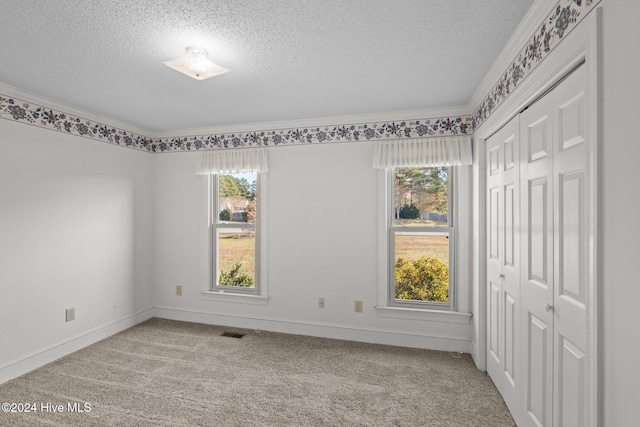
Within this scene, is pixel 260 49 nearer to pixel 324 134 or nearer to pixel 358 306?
pixel 324 134

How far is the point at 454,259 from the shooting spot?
3438mm

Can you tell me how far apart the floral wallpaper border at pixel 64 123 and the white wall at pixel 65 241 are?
0.21ft

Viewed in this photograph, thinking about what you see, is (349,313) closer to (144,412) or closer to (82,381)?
(144,412)

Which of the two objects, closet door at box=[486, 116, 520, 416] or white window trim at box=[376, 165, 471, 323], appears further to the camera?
white window trim at box=[376, 165, 471, 323]

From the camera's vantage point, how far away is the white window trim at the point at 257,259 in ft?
12.9

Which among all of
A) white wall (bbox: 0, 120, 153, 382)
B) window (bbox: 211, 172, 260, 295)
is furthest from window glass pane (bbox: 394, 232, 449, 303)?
white wall (bbox: 0, 120, 153, 382)

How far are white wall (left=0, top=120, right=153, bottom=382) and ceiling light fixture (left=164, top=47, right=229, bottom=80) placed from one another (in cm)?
183

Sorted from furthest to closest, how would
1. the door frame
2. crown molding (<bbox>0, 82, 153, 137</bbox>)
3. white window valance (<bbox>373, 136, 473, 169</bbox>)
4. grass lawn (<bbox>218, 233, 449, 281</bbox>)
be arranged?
grass lawn (<bbox>218, 233, 449, 281</bbox>)
white window valance (<bbox>373, 136, 473, 169</bbox>)
crown molding (<bbox>0, 82, 153, 137</bbox>)
the door frame

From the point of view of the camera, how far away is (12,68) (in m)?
2.37

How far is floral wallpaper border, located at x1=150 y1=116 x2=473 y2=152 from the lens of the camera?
338 cm

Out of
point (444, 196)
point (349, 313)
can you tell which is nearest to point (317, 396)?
point (349, 313)

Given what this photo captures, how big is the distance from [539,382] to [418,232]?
6.09ft

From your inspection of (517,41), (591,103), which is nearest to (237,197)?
(517,41)

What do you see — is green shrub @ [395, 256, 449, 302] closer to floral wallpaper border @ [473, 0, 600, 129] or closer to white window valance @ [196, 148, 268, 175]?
floral wallpaper border @ [473, 0, 600, 129]
